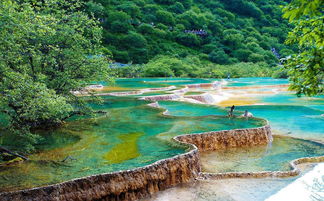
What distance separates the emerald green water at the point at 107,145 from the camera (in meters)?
9.36

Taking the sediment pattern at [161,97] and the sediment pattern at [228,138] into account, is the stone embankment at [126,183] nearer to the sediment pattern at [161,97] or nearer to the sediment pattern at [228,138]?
the sediment pattern at [228,138]

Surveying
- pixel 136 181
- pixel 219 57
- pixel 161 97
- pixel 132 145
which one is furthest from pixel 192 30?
pixel 136 181

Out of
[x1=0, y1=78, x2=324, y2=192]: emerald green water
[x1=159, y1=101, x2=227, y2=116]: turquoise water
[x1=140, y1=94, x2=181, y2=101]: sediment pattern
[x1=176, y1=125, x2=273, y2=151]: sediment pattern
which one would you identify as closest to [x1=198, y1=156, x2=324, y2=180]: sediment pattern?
[x1=0, y1=78, x2=324, y2=192]: emerald green water

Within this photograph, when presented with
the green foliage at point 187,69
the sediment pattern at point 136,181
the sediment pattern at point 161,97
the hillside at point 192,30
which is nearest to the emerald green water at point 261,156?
the sediment pattern at point 136,181

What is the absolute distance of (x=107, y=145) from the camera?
12.4m

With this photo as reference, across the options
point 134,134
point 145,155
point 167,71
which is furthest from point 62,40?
point 167,71

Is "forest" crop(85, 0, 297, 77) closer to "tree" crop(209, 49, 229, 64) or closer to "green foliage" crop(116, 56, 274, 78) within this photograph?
"tree" crop(209, 49, 229, 64)

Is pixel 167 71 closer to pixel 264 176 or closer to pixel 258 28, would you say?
pixel 264 176

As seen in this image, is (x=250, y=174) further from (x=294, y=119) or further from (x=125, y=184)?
(x=294, y=119)

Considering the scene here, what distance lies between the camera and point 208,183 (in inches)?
438

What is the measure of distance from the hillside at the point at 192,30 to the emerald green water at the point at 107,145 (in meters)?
47.9

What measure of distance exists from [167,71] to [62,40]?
44827mm

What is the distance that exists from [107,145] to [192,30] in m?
82.6

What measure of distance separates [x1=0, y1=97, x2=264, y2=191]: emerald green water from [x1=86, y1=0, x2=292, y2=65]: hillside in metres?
47.9
